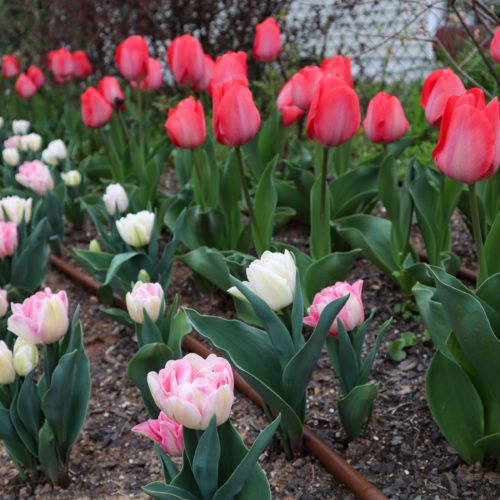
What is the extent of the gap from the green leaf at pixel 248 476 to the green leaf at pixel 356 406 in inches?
16.8

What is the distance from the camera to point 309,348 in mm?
1262

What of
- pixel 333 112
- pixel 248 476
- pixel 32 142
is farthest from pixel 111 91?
pixel 248 476

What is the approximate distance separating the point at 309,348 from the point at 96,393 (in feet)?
3.09

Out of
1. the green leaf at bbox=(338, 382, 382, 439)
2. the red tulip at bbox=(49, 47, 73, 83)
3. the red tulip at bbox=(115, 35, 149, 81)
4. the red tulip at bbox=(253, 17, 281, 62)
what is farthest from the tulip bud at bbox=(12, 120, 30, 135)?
the green leaf at bbox=(338, 382, 382, 439)

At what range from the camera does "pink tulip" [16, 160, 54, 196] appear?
2.70 metres

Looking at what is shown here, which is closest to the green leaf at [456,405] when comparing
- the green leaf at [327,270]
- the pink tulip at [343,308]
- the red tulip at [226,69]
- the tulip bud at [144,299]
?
the pink tulip at [343,308]

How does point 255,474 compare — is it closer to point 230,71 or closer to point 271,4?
point 230,71

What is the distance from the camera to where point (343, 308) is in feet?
4.45

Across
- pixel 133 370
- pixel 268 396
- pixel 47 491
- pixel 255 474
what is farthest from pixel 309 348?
pixel 47 491

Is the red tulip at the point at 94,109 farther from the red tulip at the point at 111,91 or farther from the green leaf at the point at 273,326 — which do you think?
the green leaf at the point at 273,326

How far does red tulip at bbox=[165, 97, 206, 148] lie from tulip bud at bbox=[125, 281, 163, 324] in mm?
622

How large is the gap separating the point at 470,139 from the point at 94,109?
192cm

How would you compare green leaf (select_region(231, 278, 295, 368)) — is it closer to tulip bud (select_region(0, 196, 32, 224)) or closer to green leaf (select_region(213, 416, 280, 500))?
green leaf (select_region(213, 416, 280, 500))

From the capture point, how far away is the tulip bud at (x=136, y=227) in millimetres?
1884
